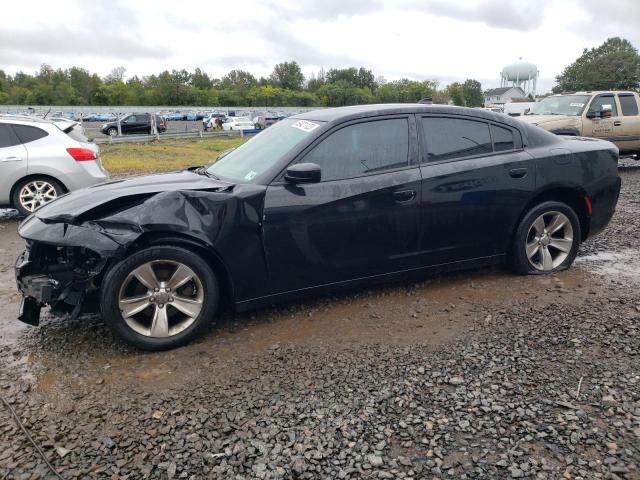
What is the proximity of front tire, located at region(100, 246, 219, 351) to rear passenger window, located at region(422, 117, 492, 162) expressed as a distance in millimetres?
2141

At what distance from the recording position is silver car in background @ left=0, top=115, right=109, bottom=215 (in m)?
7.25

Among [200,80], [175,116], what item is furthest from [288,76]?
→ [175,116]

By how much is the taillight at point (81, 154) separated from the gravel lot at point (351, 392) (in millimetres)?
3760

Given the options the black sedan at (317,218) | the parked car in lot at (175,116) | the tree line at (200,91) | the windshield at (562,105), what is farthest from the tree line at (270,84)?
the black sedan at (317,218)

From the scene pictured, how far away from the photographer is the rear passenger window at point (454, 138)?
4188 millimetres

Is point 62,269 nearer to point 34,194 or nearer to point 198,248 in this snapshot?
point 198,248

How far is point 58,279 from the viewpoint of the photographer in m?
3.29

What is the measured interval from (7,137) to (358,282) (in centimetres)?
627

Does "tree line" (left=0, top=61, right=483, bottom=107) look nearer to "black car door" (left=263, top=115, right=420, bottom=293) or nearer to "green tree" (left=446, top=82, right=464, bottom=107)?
"green tree" (left=446, top=82, right=464, bottom=107)

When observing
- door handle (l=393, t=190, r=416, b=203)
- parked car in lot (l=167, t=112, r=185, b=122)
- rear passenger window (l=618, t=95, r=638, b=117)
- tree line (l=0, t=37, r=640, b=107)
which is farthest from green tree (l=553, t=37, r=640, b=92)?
door handle (l=393, t=190, r=416, b=203)

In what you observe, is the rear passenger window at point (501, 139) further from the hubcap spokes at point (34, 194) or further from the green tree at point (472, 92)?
the green tree at point (472, 92)

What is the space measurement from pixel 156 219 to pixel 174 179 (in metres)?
0.75

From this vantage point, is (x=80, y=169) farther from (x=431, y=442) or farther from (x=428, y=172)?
(x=431, y=442)

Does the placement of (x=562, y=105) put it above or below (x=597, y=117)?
above
